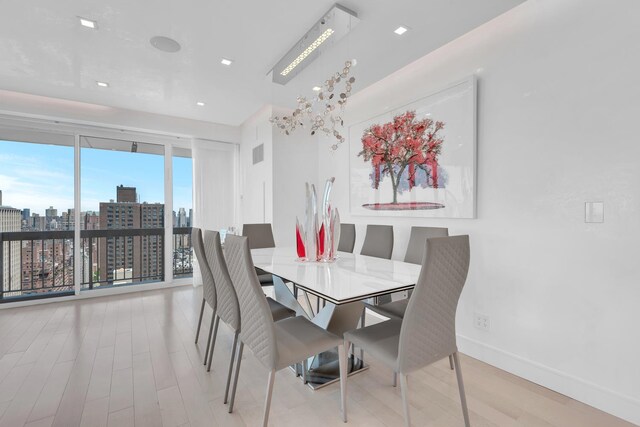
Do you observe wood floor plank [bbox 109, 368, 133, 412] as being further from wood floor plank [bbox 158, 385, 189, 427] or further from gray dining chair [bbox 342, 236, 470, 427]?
gray dining chair [bbox 342, 236, 470, 427]

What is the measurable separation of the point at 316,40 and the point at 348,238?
1912 millimetres

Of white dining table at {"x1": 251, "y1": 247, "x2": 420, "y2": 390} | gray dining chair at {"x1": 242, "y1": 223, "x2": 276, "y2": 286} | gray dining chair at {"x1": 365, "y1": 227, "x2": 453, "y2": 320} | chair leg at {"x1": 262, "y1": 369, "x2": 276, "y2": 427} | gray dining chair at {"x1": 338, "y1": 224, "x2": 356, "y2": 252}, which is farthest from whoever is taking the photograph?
gray dining chair at {"x1": 242, "y1": 223, "x2": 276, "y2": 286}

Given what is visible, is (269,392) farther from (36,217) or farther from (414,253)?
(36,217)

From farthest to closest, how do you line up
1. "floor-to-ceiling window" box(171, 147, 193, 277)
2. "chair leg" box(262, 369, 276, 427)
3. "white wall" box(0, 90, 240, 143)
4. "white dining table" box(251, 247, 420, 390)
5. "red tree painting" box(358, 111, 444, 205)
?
1. "floor-to-ceiling window" box(171, 147, 193, 277)
2. "white wall" box(0, 90, 240, 143)
3. "red tree painting" box(358, 111, 444, 205)
4. "white dining table" box(251, 247, 420, 390)
5. "chair leg" box(262, 369, 276, 427)

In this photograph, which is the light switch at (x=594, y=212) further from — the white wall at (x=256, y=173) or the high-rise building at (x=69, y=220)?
the high-rise building at (x=69, y=220)

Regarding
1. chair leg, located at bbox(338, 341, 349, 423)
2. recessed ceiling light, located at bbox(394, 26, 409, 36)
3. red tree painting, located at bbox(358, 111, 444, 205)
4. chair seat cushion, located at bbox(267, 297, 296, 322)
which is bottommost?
chair leg, located at bbox(338, 341, 349, 423)

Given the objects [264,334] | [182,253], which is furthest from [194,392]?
[182,253]

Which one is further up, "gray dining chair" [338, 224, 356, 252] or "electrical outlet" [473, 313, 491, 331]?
"gray dining chair" [338, 224, 356, 252]

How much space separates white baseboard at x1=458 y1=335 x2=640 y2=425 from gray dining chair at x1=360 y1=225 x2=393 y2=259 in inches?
38.2

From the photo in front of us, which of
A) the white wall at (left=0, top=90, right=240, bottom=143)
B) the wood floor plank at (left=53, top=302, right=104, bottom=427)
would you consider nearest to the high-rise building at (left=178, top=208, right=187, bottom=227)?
the white wall at (left=0, top=90, right=240, bottom=143)

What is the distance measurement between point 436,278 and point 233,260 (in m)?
1.04

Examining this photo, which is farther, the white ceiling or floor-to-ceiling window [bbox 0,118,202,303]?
floor-to-ceiling window [bbox 0,118,202,303]

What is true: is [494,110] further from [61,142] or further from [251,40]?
[61,142]

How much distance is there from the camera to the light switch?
172 centimetres
